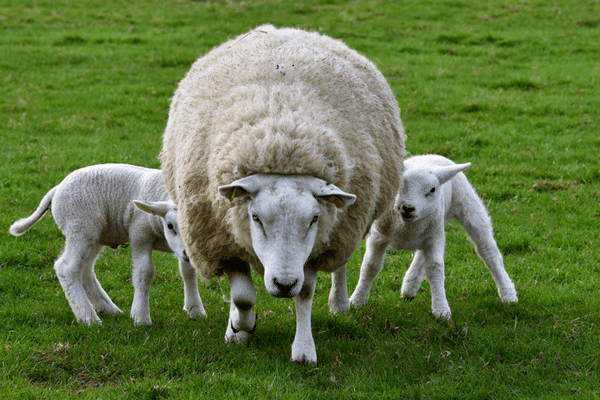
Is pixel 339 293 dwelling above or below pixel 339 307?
above

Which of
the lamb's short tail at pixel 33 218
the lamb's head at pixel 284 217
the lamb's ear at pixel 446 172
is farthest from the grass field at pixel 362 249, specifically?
the lamb's ear at pixel 446 172

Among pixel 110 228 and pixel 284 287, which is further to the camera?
pixel 110 228

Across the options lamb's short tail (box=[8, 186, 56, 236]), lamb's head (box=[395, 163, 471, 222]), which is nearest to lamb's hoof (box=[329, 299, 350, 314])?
lamb's head (box=[395, 163, 471, 222])

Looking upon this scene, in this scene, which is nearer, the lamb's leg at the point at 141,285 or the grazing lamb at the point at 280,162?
the grazing lamb at the point at 280,162

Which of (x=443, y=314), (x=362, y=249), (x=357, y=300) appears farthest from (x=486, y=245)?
(x=362, y=249)

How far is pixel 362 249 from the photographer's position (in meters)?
7.25

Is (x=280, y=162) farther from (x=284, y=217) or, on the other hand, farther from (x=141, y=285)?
(x=141, y=285)

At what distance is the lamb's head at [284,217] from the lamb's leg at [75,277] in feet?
→ 6.42

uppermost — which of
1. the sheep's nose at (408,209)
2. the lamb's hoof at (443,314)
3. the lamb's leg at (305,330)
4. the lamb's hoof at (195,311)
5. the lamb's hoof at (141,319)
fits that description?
the sheep's nose at (408,209)

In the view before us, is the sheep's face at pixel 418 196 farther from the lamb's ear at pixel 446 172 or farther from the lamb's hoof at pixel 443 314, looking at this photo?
the lamb's hoof at pixel 443 314

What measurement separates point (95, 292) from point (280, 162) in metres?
2.52

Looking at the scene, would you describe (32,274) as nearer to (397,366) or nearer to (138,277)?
(138,277)

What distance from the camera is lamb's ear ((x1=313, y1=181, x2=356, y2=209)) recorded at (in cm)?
377

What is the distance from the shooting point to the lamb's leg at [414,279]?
582 cm
